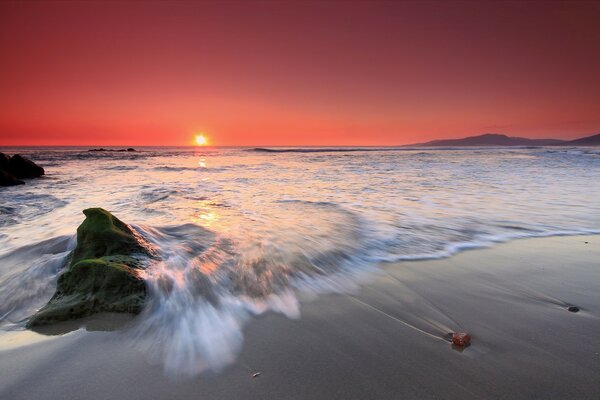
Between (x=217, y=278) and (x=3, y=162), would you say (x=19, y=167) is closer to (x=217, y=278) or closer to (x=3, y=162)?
(x=3, y=162)

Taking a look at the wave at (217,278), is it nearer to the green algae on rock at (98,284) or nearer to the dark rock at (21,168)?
the green algae on rock at (98,284)

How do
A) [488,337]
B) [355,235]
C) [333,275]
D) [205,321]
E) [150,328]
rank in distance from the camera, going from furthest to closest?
1. [355,235]
2. [333,275]
3. [205,321]
4. [150,328]
5. [488,337]

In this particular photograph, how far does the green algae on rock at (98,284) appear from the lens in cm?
301

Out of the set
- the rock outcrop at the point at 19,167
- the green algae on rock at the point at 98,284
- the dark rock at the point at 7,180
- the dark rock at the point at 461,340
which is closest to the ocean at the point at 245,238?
the green algae on rock at the point at 98,284

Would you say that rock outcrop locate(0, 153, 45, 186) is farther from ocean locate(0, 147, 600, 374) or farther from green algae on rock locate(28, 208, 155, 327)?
green algae on rock locate(28, 208, 155, 327)

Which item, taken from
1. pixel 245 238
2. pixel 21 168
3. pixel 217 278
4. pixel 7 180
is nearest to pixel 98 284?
pixel 217 278

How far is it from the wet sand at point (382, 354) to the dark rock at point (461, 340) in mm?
61

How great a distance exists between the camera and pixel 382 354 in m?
2.51

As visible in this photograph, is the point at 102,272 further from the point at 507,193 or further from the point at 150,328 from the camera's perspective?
the point at 507,193

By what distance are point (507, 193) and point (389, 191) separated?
3.47 m

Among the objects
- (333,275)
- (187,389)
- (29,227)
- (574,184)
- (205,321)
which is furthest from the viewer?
(574,184)

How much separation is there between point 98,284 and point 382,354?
2.61 metres

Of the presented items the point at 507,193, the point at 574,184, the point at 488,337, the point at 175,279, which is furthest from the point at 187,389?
the point at 574,184

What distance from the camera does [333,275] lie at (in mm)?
4270
